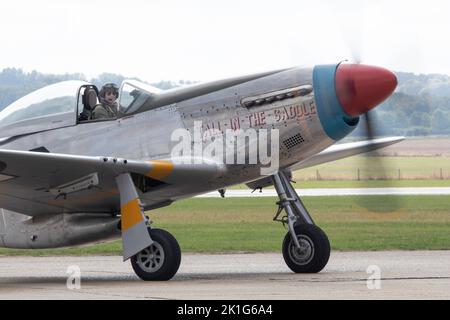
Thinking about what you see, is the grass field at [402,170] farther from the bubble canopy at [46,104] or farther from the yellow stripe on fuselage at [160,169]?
the yellow stripe on fuselage at [160,169]

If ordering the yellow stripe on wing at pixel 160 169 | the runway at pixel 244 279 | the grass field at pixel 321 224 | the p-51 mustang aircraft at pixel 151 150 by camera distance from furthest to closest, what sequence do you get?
the grass field at pixel 321 224 < the yellow stripe on wing at pixel 160 169 < the p-51 mustang aircraft at pixel 151 150 < the runway at pixel 244 279

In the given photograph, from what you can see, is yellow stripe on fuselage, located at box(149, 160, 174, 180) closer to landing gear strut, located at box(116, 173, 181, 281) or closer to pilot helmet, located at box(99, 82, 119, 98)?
landing gear strut, located at box(116, 173, 181, 281)

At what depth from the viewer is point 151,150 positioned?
14969 millimetres

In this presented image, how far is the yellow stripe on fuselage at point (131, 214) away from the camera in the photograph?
563 inches

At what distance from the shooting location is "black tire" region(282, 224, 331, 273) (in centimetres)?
1538

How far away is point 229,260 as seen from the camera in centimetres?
1880

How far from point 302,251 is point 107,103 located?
3275 mm

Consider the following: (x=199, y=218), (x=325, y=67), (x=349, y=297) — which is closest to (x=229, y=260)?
(x=325, y=67)

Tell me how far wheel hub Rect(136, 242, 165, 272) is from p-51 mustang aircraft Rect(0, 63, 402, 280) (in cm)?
1

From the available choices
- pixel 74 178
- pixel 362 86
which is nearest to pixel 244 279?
pixel 74 178

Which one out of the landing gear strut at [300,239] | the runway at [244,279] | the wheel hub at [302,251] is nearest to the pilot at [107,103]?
the runway at [244,279]

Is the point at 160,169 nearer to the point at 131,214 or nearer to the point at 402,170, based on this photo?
the point at 131,214

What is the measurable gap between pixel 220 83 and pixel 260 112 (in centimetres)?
66

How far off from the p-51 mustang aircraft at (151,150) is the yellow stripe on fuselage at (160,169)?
0.05 ft
